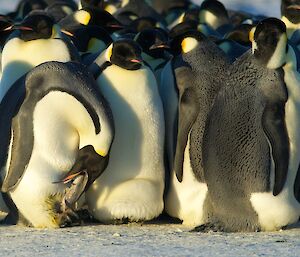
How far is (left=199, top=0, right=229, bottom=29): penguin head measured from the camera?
13672mm

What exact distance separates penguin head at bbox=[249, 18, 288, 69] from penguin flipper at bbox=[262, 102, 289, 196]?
0.90ft

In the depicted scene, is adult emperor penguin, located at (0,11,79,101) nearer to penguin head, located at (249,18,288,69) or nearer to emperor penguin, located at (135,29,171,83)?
emperor penguin, located at (135,29,171,83)

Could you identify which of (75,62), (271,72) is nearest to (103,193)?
(75,62)

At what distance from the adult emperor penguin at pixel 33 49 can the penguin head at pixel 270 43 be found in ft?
4.13

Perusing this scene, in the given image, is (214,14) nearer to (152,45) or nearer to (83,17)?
(83,17)

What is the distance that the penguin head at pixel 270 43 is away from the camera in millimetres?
6750

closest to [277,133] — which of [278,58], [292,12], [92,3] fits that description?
[278,58]

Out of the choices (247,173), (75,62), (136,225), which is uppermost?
(75,62)

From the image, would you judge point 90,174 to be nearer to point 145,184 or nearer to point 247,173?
point 145,184

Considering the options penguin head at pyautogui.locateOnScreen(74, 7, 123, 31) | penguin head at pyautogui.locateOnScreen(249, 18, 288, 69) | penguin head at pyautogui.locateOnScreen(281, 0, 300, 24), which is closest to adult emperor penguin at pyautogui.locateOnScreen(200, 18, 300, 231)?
penguin head at pyautogui.locateOnScreen(249, 18, 288, 69)

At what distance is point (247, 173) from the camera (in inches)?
264

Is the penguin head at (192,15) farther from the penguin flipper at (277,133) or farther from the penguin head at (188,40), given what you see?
the penguin flipper at (277,133)

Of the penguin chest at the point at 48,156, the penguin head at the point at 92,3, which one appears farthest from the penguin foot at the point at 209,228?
the penguin head at the point at 92,3

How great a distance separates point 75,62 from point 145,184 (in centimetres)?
81
